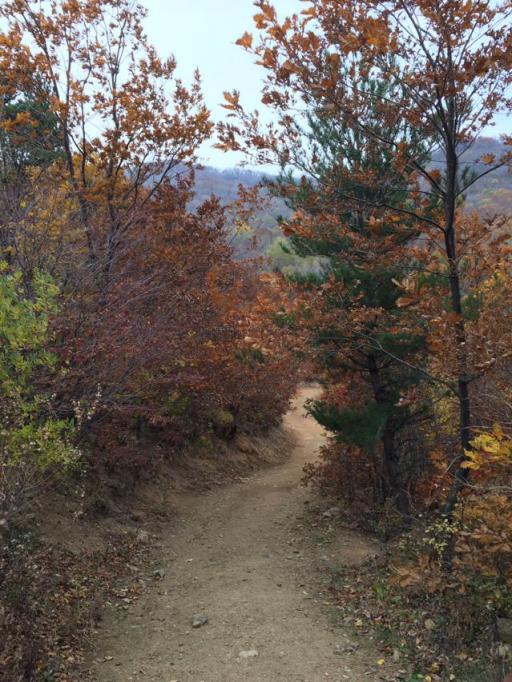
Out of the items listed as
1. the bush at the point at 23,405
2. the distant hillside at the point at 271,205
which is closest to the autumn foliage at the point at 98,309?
the bush at the point at 23,405

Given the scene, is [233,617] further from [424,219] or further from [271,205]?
[271,205]

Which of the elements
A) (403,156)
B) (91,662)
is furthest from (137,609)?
(403,156)

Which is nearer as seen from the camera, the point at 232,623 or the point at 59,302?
the point at 232,623

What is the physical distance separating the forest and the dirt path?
0.04 m

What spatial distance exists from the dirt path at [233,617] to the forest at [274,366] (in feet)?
0.13

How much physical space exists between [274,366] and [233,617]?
6238 millimetres

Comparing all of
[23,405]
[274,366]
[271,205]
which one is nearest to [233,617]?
[23,405]

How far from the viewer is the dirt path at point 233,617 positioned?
4.68 m

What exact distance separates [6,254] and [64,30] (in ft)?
18.0

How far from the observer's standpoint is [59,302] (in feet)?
20.2

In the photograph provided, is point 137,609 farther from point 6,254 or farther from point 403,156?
point 403,156

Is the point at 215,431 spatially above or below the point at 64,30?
below

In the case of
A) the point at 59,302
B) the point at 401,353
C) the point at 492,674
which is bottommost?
the point at 492,674

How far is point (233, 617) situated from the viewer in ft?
18.3
